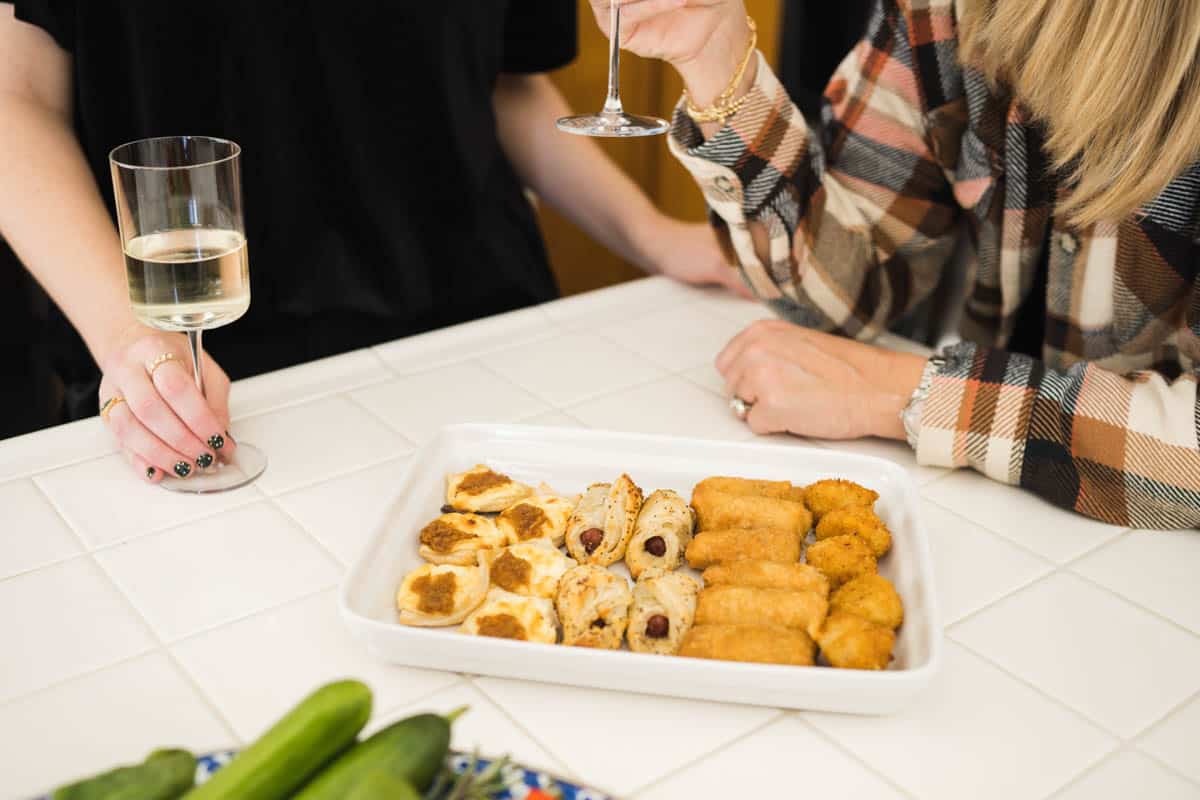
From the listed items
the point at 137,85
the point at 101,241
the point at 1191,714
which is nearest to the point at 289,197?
the point at 137,85

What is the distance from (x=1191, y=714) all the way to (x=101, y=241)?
112cm

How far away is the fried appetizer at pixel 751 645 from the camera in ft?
2.40

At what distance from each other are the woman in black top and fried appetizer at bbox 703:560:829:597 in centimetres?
54

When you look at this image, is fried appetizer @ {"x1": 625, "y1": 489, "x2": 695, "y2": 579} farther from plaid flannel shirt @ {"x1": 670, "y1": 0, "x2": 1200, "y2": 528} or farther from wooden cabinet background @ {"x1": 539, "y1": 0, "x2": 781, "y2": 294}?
wooden cabinet background @ {"x1": 539, "y1": 0, "x2": 781, "y2": 294}

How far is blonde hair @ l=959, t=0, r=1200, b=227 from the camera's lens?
0.97 meters

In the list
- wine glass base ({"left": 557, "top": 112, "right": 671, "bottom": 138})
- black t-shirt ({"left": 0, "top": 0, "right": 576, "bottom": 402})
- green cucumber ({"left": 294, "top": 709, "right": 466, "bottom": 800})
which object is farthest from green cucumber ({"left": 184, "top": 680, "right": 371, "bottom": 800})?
black t-shirt ({"left": 0, "top": 0, "right": 576, "bottom": 402})

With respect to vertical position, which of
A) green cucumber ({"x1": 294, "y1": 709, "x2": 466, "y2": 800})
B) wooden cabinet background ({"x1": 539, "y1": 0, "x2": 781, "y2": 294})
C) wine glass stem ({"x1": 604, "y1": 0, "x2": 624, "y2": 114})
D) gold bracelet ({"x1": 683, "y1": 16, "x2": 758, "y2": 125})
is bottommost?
wooden cabinet background ({"x1": 539, "y1": 0, "x2": 781, "y2": 294})

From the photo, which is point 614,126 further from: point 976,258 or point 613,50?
point 976,258

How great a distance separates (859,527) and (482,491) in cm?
32

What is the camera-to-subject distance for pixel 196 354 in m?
1.00

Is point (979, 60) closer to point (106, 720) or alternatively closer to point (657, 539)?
point (657, 539)

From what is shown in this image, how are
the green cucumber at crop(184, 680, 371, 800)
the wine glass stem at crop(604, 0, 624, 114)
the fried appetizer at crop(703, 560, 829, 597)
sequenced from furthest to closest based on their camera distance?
the wine glass stem at crop(604, 0, 624, 114), the fried appetizer at crop(703, 560, 829, 597), the green cucumber at crop(184, 680, 371, 800)

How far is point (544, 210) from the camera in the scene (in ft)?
9.31

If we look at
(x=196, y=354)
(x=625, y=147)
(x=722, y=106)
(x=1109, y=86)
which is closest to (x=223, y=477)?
(x=196, y=354)
